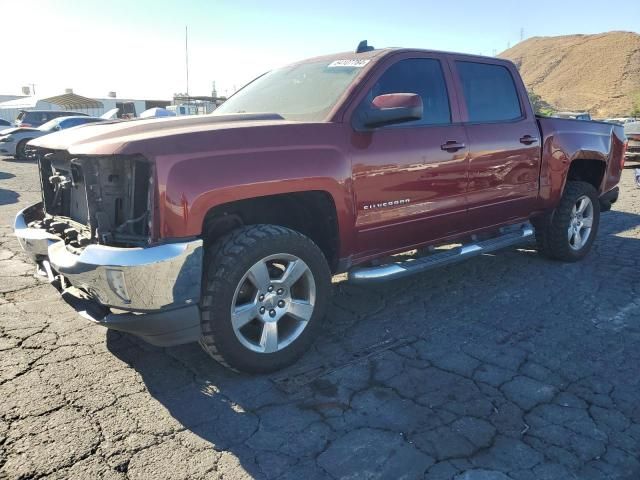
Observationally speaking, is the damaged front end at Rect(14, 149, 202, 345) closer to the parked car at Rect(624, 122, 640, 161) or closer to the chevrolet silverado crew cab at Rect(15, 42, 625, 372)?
the chevrolet silverado crew cab at Rect(15, 42, 625, 372)

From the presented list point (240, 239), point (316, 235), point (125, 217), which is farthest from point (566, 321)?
point (125, 217)

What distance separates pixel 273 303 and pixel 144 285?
2.62 feet

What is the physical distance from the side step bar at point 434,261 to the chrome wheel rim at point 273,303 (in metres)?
0.47

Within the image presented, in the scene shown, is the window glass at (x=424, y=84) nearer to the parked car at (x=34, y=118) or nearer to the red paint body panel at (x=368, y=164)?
the red paint body panel at (x=368, y=164)

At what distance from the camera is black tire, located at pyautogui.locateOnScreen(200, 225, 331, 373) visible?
2869mm

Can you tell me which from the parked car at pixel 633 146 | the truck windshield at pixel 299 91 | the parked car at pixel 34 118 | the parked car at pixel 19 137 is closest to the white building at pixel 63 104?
the parked car at pixel 34 118

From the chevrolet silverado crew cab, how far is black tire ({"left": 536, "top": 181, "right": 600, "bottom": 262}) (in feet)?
2.11

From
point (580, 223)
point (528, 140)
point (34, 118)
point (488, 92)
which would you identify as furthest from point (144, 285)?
point (34, 118)

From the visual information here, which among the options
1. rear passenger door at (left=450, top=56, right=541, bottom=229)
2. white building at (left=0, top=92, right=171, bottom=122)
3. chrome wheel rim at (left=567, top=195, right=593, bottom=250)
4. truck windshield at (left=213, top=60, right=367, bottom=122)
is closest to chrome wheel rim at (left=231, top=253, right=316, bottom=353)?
truck windshield at (left=213, top=60, right=367, bottom=122)

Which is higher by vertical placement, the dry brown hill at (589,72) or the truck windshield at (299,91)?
the dry brown hill at (589,72)

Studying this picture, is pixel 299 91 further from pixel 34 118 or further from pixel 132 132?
pixel 34 118

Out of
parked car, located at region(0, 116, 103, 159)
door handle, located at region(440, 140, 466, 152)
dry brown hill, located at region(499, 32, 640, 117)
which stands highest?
dry brown hill, located at region(499, 32, 640, 117)

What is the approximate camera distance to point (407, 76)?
156 inches

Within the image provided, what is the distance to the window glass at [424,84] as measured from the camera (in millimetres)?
3855
